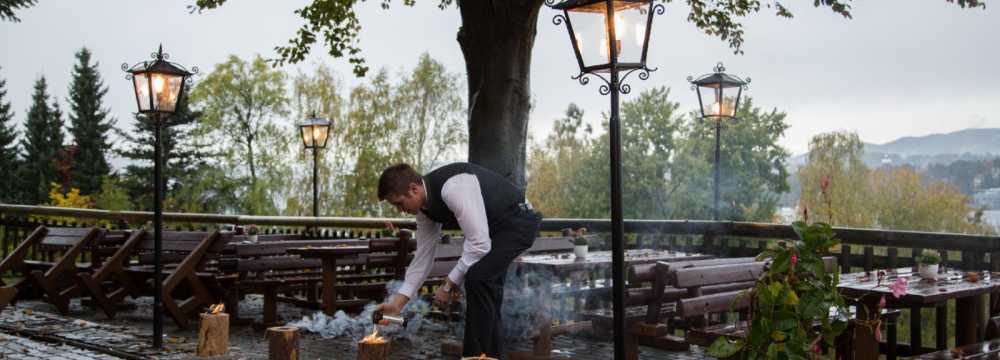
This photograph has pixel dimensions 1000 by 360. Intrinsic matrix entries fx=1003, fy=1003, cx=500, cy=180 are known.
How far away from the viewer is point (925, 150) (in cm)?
6378

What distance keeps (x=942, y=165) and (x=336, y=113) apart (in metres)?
35.7

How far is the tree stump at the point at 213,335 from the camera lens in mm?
5043

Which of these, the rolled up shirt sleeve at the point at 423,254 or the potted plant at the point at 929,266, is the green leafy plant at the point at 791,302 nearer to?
the rolled up shirt sleeve at the point at 423,254

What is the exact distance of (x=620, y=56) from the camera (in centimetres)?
557

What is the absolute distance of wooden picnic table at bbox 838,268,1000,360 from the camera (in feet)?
16.9

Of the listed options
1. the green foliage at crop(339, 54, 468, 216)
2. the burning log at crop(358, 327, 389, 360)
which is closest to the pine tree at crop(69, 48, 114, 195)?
the green foliage at crop(339, 54, 468, 216)

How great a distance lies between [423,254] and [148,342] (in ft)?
13.4

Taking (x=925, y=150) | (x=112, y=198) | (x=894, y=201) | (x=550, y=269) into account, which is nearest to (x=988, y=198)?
(x=894, y=201)

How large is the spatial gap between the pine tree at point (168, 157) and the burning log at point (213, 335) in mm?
48421

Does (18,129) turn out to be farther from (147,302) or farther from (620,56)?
(620,56)

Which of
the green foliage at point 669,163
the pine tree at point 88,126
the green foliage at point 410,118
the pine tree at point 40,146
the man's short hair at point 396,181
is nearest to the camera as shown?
the man's short hair at point 396,181

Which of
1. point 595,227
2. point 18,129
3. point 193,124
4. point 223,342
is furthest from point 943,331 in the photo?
point 18,129

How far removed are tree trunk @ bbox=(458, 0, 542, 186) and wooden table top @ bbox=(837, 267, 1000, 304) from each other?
403 centimetres

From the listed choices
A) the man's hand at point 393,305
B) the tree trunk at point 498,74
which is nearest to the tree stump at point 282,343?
the man's hand at point 393,305
